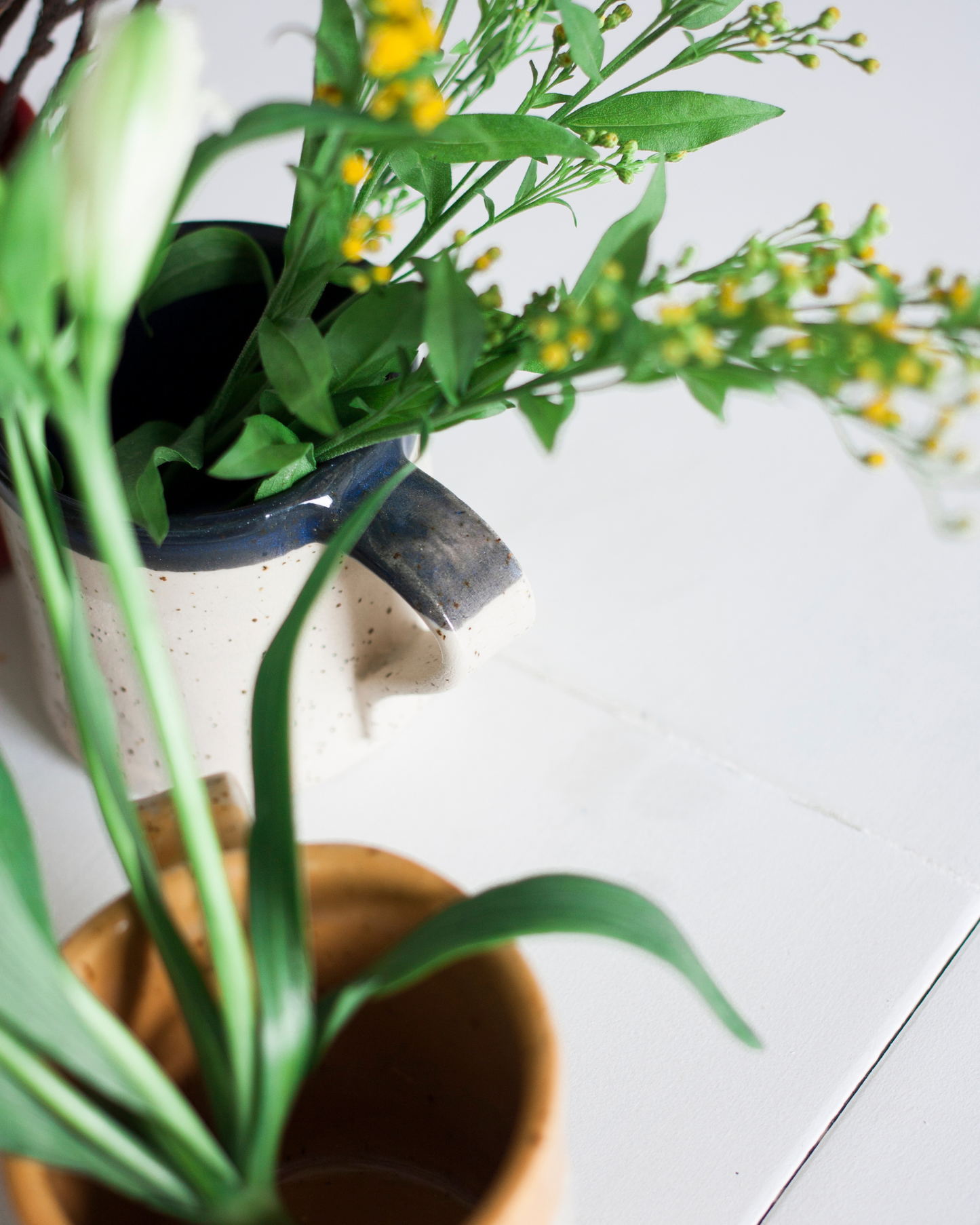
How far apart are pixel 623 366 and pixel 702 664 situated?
249mm

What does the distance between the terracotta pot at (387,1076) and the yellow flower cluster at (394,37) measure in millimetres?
135

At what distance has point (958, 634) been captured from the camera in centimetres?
40

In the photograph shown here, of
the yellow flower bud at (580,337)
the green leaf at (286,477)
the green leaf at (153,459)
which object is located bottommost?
the green leaf at (153,459)

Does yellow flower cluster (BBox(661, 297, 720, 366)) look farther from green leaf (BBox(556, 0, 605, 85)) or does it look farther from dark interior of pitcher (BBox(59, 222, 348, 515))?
dark interior of pitcher (BBox(59, 222, 348, 515))

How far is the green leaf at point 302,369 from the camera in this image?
0.74ft

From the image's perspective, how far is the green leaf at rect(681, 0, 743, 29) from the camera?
25 cm

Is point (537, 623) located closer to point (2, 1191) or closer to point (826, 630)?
point (826, 630)

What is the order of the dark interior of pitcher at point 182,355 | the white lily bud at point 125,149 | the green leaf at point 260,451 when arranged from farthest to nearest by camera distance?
the dark interior of pitcher at point 182,355, the green leaf at point 260,451, the white lily bud at point 125,149

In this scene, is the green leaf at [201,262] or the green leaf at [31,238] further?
the green leaf at [201,262]

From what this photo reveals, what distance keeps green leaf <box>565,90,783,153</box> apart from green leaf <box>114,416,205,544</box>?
114 millimetres

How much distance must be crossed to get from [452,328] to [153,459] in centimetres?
9

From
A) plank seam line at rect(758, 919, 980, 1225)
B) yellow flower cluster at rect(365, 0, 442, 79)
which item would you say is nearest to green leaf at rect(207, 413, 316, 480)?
yellow flower cluster at rect(365, 0, 442, 79)

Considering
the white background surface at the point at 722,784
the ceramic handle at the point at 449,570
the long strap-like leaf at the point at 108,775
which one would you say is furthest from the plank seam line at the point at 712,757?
the long strap-like leaf at the point at 108,775

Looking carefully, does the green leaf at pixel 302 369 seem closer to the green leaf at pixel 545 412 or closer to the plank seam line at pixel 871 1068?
the green leaf at pixel 545 412
